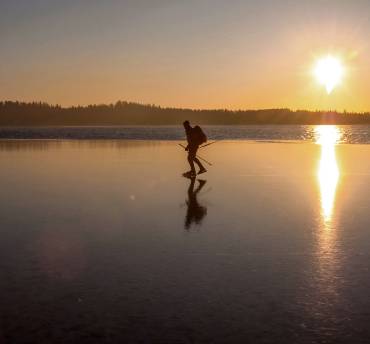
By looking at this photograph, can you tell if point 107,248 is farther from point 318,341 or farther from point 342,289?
point 318,341

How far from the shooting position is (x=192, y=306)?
16.0 ft

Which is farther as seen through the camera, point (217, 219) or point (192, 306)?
point (217, 219)

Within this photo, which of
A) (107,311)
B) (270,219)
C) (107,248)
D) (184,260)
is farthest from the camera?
(270,219)

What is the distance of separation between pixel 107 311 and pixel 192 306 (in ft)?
2.55

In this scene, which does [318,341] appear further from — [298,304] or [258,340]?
[298,304]

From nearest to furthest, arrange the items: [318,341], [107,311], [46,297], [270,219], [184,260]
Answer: [318,341] < [107,311] < [46,297] < [184,260] < [270,219]

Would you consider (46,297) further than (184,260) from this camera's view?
No

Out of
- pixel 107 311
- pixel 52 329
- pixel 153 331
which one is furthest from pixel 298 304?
Answer: pixel 52 329

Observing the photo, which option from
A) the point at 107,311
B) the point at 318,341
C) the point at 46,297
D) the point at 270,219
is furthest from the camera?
the point at 270,219

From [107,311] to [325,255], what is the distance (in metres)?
3.23

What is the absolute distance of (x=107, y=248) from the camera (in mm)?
7215

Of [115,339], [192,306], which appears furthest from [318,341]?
[115,339]

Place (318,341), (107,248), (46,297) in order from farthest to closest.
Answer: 1. (107,248)
2. (46,297)
3. (318,341)

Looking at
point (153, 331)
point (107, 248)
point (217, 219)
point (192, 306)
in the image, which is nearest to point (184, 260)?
point (107, 248)
